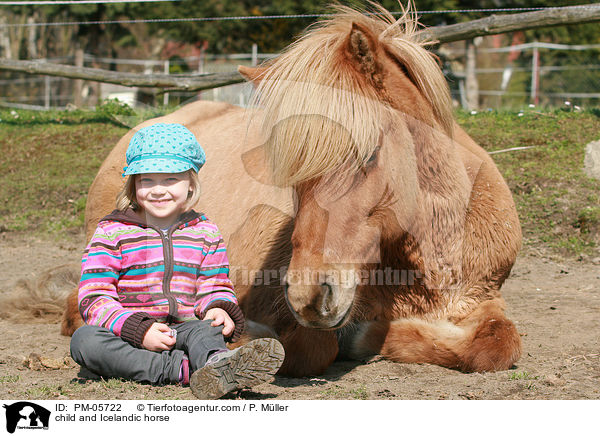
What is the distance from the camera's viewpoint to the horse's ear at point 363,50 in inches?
106

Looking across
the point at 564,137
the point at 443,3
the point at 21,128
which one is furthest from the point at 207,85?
the point at 443,3

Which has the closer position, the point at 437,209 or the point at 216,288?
the point at 216,288

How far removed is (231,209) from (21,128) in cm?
885

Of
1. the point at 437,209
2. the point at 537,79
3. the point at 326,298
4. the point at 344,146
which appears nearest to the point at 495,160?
the point at 437,209

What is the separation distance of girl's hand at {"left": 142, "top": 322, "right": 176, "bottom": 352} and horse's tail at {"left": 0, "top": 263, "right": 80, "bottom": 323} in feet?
7.35

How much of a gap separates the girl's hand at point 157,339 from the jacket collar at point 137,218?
51 centimetres

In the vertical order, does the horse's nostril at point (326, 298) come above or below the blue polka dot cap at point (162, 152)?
below

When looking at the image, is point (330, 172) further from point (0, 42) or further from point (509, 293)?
point (0, 42)

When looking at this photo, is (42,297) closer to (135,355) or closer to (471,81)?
(135,355)

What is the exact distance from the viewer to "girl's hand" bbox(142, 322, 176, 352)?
109 inches

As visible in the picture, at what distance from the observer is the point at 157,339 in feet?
9.05

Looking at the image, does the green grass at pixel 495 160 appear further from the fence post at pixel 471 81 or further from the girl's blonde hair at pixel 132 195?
the fence post at pixel 471 81

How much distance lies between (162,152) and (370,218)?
3.53ft
